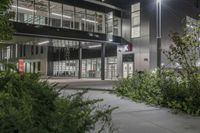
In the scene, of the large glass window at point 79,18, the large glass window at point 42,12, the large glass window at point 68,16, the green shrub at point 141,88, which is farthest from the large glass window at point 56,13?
the green shrub at point 141,88

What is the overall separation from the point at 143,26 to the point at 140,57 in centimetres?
359

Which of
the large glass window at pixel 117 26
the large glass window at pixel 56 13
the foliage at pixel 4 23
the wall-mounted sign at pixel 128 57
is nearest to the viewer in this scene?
the foliage at pixel 4 23

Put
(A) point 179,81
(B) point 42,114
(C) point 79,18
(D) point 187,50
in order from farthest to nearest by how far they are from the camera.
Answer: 1. (C) point 79,18
2. (A) point 179,81
3. (D) point 187,50
4. (B) point 42,114

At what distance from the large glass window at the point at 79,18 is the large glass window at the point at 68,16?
21.9 inches

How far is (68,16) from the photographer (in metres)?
33.1

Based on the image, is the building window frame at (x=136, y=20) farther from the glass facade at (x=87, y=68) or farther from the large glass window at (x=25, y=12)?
the large glass window at (x=25, y=12)

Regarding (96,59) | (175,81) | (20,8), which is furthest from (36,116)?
(96,59)

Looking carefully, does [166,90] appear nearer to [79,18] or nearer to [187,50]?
[187,50]

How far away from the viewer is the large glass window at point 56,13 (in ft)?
104

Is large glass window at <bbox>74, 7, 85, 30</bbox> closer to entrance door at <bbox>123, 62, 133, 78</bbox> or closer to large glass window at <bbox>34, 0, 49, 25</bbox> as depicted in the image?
large glass window at <bbox>34, 0, 49, 25</bbox>

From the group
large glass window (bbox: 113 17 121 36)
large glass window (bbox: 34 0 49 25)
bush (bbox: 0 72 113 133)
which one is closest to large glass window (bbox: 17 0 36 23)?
large glass window (bbox: 34 0 49 25)

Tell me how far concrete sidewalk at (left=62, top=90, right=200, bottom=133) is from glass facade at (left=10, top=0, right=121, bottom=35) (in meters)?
19.9

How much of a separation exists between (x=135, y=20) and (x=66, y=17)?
8.45 m

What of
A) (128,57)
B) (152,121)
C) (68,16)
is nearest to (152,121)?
(152,121)
